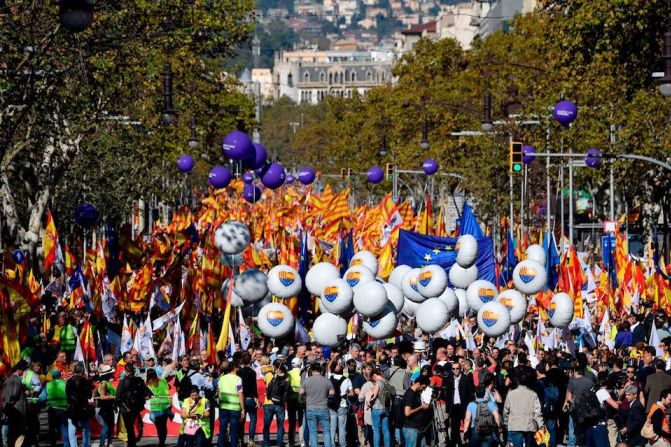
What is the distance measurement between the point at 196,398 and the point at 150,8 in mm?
20378

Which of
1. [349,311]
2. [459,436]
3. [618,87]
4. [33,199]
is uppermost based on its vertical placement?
[618,87]

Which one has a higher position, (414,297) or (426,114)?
(426,114)

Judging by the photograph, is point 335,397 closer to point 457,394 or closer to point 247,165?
point 457,394

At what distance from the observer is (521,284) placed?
28.3 metres

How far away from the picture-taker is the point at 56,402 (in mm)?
20047

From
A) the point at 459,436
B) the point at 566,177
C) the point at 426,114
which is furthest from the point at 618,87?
the point at 426,114

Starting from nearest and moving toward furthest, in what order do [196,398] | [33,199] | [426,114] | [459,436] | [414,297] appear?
[196,398] → [459,436] → [414,297] → [33,199] → [426,114]

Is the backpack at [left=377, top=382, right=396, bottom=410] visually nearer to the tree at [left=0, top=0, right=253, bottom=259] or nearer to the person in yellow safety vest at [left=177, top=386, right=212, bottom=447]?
the person in yellow safety vest at [left=177, top=386, right=212, bottom=447]

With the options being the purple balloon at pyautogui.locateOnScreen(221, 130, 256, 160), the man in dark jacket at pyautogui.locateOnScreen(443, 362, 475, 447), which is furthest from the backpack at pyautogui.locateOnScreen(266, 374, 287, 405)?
the purple balloon at pyautogui.locateOnScreen(221, 130, 256, 160)

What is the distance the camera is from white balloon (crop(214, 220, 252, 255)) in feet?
99.5

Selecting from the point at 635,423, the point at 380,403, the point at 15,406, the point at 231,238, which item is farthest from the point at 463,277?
the point at 15,406

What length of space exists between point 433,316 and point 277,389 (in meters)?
4.91

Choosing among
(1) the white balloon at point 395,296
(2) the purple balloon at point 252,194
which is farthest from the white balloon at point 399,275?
(2) the purple balloon at point 252,194

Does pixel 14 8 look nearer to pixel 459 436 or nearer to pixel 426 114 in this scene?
pixel 459 436
